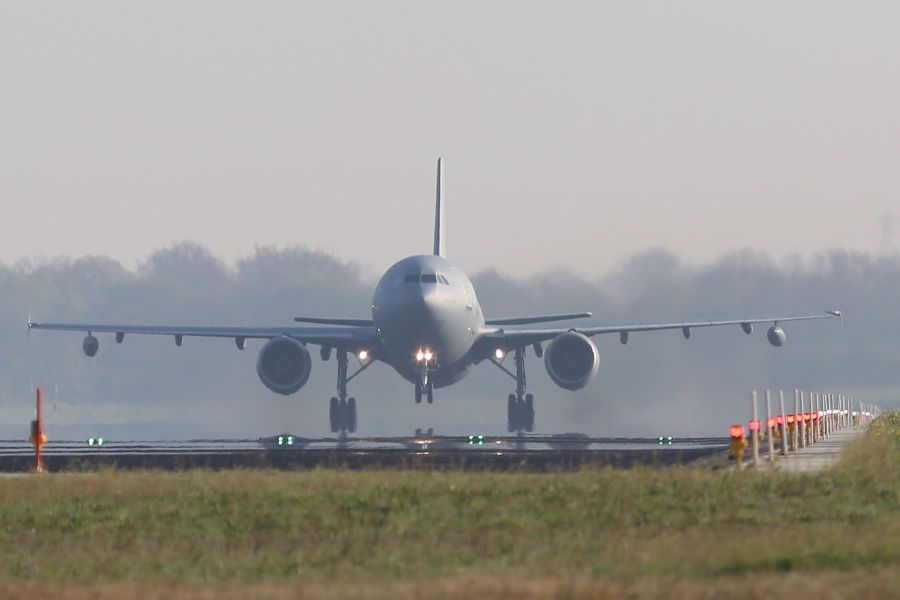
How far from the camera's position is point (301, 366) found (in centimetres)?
7038

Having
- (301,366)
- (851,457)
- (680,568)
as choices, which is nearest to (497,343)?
(301,366)

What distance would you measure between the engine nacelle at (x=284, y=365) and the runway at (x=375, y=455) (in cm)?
1135

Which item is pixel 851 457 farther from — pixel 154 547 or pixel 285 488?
pixel 154 547

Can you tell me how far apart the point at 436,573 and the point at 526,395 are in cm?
5778

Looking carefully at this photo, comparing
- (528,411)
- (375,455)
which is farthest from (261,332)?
(375,455)

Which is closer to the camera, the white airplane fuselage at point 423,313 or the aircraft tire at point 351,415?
the white airplane fuselage at point 423,313

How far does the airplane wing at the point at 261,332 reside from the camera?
73438mm

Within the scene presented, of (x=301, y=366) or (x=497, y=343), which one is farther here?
(x=497, y=343)

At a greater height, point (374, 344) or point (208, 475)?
point (374, 344)

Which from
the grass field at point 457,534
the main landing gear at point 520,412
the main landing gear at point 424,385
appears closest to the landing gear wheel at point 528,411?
the main landing gear at point 520,412

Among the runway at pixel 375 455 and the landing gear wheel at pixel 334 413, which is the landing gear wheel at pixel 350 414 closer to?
the landing gear wheel at pixel 334 413

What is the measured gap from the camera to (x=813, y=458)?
39.5 metres

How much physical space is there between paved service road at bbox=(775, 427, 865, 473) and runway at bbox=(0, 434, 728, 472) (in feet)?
6.98

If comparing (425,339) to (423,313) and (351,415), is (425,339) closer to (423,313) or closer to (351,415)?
(423,313)
